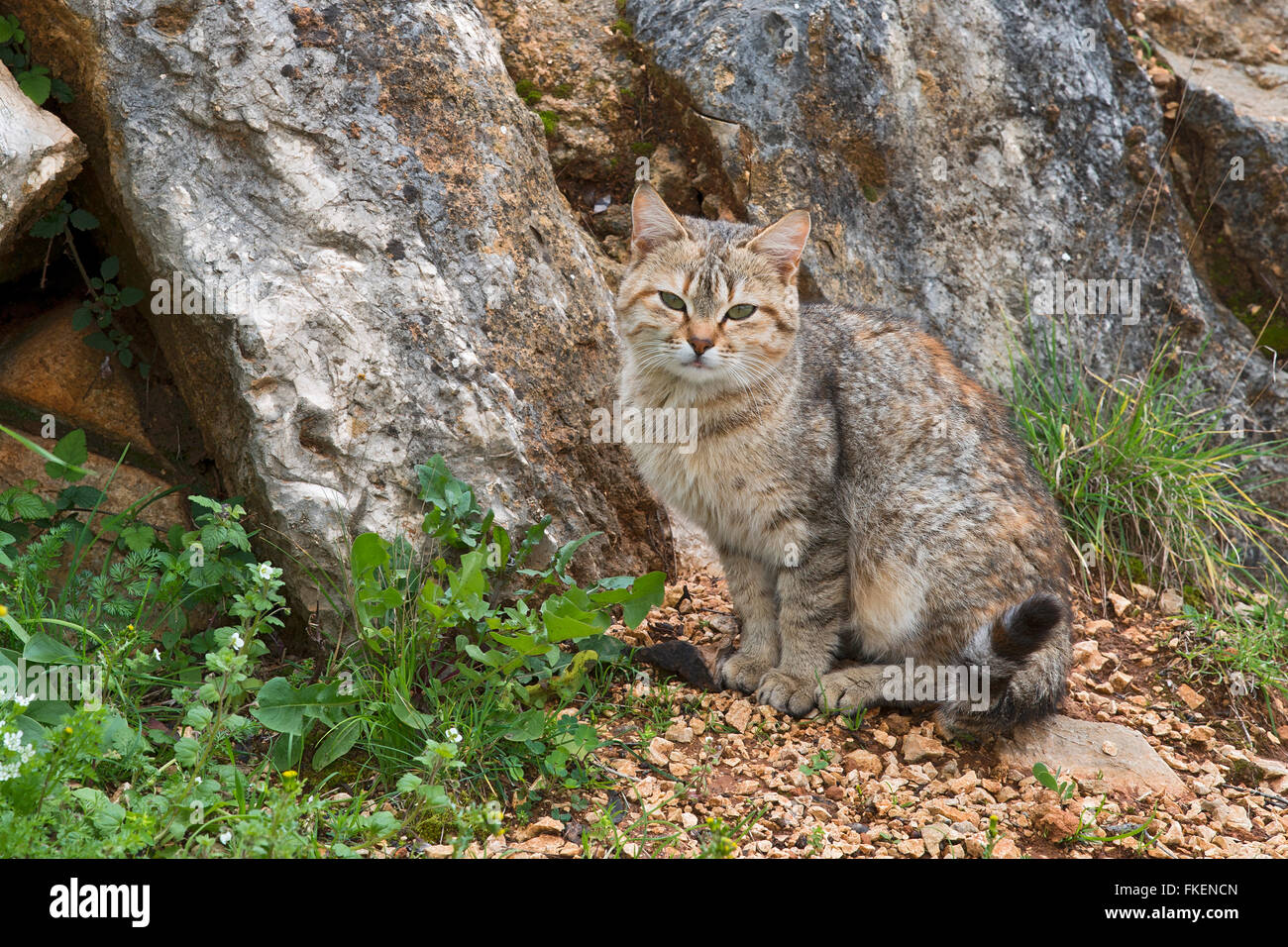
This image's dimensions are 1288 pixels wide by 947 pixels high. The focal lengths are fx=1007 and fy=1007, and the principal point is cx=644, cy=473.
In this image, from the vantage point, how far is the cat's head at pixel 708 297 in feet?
12.8

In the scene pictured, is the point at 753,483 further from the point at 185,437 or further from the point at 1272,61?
the point at 1272,61

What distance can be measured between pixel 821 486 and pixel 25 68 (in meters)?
3.59

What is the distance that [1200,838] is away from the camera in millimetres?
3432

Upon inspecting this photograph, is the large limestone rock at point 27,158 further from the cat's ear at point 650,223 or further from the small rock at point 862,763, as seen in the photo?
the small rock at point 862,763

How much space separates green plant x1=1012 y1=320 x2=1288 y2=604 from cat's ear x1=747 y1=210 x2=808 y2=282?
197 centimetres

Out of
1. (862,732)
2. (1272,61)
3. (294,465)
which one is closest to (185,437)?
(294,465)

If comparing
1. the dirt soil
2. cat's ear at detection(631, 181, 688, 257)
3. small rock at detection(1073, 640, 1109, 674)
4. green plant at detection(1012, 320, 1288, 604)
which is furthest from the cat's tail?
cat's ear at detection(631, 181, 688, 257)

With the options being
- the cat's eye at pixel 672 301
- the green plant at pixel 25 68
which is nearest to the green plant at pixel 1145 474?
the cat's eye at pixel 672 301

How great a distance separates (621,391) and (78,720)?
2379 millimetres

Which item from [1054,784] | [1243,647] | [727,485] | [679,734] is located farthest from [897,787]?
[1243,647]

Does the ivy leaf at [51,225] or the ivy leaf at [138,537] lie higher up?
the ivy leaf at [51,225]

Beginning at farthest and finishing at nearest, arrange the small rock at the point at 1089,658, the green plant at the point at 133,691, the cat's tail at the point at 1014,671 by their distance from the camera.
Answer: the small rock at the point at 1089,658
the cat's tail at the point at 1014,671
the green plant at the point at 133,691

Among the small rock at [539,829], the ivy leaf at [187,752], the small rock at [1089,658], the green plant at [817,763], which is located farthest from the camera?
the small rock at [1089,658]

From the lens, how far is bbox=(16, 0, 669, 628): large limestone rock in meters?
3.78
